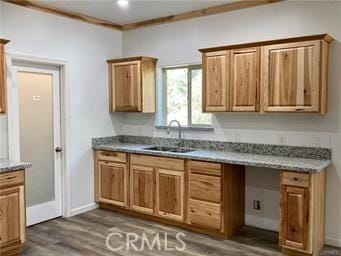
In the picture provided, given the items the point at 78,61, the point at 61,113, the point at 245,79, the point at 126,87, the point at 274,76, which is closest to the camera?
the point at 274,76

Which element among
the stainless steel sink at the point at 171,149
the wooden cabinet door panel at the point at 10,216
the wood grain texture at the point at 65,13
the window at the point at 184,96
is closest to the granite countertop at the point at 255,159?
the stainless steel sink at the point at 171,149

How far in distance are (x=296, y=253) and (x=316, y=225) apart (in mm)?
342

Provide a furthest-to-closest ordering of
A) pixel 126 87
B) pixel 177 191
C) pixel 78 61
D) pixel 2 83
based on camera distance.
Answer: pixel 126 87 < pixel 78 61 < pixel 177 191 < pixel 2 83

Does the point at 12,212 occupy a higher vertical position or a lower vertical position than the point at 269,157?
lower

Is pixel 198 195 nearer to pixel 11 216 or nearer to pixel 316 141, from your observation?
pixel 316 141

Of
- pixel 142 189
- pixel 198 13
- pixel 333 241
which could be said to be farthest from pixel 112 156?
pixel 333 241

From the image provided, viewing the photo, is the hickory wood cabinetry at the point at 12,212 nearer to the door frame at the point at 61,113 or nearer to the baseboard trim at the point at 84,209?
the door frame at the point at 61,113

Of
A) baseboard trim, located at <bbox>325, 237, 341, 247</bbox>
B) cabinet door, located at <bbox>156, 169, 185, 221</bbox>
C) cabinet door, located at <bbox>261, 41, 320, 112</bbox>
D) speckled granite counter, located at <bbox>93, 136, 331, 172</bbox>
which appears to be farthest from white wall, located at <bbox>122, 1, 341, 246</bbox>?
cabinet door, located at <bbox>156, 169, 185, 221</bbox>

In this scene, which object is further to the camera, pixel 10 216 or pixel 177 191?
pixel 177 191

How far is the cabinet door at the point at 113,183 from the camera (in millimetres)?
4559

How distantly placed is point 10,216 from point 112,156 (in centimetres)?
168

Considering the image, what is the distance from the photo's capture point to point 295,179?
10.4ft

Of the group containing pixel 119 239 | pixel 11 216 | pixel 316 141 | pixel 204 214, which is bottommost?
pixel 119 239

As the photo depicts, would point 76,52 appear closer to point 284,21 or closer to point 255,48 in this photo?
point 255,48
